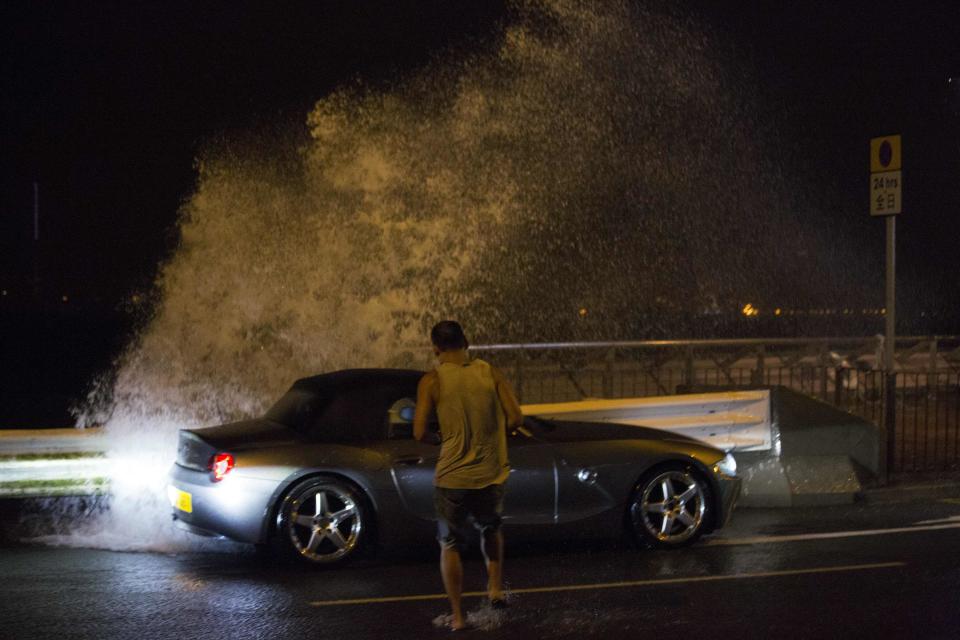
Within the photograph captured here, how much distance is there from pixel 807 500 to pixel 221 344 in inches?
343

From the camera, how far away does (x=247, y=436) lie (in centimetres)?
773

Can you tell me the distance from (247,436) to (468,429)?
2401 mm

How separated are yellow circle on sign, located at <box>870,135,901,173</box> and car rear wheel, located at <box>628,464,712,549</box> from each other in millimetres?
4686

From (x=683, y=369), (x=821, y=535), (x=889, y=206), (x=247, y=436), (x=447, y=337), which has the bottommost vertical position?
(x=821, y=535)

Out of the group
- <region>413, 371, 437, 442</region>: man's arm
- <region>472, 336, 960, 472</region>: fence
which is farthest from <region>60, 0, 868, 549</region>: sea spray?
<region>413, 371, 437, 442</region>: man's arm

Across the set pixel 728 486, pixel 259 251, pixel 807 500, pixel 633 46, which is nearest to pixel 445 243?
pixel 259 251

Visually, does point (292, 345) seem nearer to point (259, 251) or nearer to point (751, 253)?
point (259, 251)

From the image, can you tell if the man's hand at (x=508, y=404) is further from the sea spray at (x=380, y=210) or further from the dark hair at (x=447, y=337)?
the sea spray at (x=380, y=210)

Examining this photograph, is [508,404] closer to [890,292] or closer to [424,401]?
[424,401]

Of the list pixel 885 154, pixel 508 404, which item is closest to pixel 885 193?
pixel 885 154

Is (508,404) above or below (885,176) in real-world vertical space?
below

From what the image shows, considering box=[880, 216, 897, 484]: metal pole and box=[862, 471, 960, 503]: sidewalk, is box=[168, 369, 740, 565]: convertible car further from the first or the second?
box=[880, 216, 897, 484]: metal pole

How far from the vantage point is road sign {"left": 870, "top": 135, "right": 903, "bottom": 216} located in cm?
1112

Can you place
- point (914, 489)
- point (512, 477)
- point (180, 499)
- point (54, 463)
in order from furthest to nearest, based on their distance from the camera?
point (914, 489)
point (54, 463)
point (180, 499)
point (512, 477)
